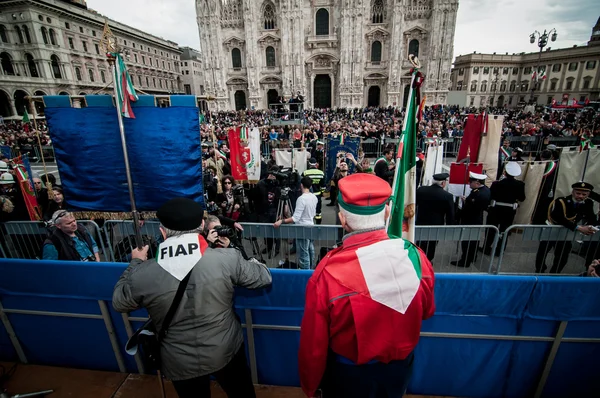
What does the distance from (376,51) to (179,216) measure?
4266 cm

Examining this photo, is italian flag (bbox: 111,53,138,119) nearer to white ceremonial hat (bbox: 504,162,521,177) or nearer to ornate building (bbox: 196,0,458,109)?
white ceremonial hat (bbox: 504,162,521,177)

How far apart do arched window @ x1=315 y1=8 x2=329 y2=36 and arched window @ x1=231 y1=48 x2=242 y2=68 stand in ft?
35.5

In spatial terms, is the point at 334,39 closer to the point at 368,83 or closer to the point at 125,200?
the point at 368,83

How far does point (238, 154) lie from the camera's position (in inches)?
318

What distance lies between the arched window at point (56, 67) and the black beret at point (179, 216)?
55002 mm

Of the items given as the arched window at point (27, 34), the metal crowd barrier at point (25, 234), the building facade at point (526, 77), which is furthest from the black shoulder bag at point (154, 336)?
the building facade at point (526, 77)

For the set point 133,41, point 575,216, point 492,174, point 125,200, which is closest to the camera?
point 125,200

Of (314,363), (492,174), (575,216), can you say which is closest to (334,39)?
(492,174)

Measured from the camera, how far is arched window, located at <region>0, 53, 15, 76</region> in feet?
124

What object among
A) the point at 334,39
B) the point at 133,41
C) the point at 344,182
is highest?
the point at 133,41

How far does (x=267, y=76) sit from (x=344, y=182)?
4156cm

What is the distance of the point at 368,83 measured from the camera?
3912cm

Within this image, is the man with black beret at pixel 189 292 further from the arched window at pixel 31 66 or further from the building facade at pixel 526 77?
the building facade at pixel 526 77

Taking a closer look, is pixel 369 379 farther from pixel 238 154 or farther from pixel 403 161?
pixel 238 154
